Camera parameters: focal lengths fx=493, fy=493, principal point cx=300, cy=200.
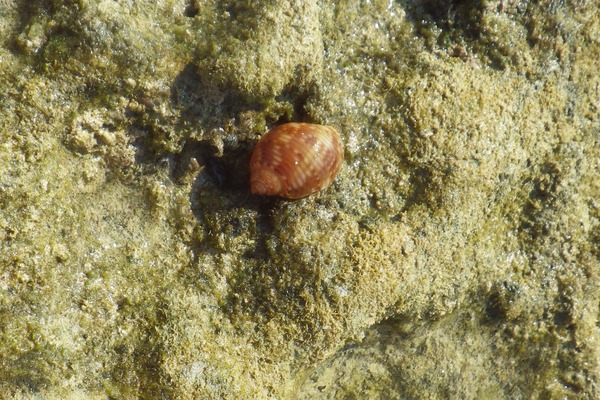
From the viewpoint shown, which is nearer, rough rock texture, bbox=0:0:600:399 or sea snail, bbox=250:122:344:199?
rough rock texture, bbox=0:0:600:399

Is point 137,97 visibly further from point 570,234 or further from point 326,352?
point 570,234

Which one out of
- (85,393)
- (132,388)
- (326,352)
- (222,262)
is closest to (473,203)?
(326,352)

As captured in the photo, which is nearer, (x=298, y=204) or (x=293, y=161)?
(x=293, y=161)

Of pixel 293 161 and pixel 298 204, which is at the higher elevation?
pixel 293 161
